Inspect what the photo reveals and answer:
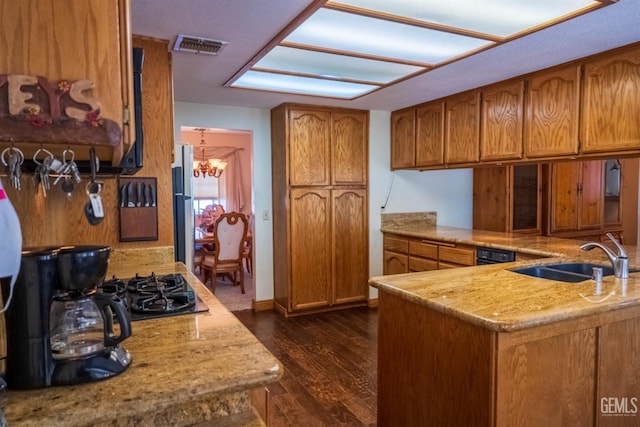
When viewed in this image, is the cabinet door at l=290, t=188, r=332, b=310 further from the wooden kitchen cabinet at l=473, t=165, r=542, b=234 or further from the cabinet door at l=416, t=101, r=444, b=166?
the wooden kitchen cabinet at l=473, t=165, r=542, b=234

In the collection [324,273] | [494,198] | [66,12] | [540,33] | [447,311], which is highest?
[540,33]

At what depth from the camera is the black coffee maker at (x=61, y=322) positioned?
3.01 feet

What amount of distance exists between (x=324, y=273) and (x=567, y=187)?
10.4ft

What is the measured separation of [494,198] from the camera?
193 inches

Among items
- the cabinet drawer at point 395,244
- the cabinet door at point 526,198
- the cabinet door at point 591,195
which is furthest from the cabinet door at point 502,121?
the cabinet door at point 591,195

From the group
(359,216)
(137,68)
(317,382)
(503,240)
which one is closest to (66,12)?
(137,68)

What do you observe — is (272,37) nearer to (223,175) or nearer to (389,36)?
(389,36)

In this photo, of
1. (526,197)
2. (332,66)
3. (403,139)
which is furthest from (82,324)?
(526,197)

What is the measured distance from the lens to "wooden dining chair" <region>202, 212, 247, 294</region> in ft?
16.7

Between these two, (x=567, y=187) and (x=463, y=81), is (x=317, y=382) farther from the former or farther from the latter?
(x=567, y=187)

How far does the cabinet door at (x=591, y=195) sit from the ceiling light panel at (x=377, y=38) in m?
3.53

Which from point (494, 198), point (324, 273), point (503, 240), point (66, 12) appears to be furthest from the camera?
point (494, 198)

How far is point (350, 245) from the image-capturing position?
4.52 metres

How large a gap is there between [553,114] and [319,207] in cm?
223
